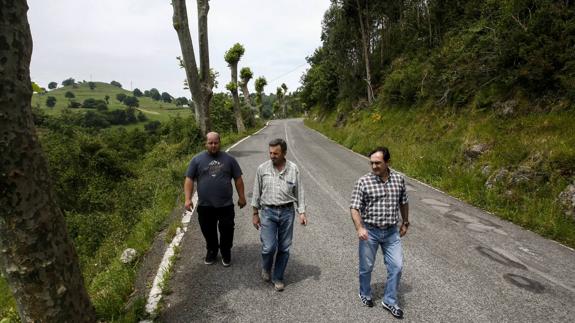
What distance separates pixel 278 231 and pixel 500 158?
25.6 feet

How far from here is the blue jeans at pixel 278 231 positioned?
4266 mm

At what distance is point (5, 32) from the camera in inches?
91.6

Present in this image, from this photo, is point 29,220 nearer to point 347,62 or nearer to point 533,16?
point 533,16

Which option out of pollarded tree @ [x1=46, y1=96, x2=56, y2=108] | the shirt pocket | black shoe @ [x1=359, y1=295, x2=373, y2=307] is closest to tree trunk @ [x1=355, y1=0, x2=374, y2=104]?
the shirt pocket

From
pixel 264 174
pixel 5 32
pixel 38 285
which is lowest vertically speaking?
pixel 38 285

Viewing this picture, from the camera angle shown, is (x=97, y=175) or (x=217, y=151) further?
(x=97, y=175)

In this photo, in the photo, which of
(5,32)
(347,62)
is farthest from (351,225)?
(347,62)

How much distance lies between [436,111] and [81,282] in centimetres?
1528

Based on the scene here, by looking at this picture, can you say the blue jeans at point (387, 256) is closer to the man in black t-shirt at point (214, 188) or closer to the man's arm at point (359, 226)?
the man's arm at point (359, 226)

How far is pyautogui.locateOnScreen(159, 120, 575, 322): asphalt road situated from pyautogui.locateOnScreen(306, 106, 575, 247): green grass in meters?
0.80

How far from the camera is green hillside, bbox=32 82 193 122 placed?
103m

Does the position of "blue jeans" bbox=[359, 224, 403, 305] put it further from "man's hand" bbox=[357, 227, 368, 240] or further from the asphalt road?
the asphalt road

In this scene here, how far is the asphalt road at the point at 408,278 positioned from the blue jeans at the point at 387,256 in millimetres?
295

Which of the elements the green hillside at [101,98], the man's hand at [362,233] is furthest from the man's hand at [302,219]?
the green hillside at [101,98]
